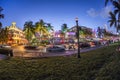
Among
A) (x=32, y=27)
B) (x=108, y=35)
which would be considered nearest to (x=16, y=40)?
(x=32, y=27)

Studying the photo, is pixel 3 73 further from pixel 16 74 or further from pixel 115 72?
pixel 115 72

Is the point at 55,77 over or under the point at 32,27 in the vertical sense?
under

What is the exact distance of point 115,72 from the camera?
42.9ft

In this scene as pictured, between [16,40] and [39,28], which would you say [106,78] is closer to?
[39,28]

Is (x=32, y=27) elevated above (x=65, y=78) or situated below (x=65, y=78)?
above

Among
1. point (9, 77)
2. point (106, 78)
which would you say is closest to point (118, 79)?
point (106, 78)

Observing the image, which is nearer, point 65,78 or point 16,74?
point 65,78

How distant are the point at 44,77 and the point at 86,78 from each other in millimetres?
3423

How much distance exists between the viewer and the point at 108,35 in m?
180

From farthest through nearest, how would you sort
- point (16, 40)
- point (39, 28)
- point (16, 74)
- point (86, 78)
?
point (16, 40) < point (39, 28) < point (16, 74) < point (86, 78)

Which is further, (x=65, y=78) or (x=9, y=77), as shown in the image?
(x=9, y=77)

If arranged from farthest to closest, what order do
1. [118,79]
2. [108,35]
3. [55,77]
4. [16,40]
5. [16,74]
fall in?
1. [108,35]
2. [16,40]
3. [16,74]
4. [55,77]
5. [118,79]

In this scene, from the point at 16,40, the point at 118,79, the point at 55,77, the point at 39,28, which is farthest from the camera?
the point at 16,40

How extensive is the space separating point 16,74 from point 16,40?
128476 millimetres
